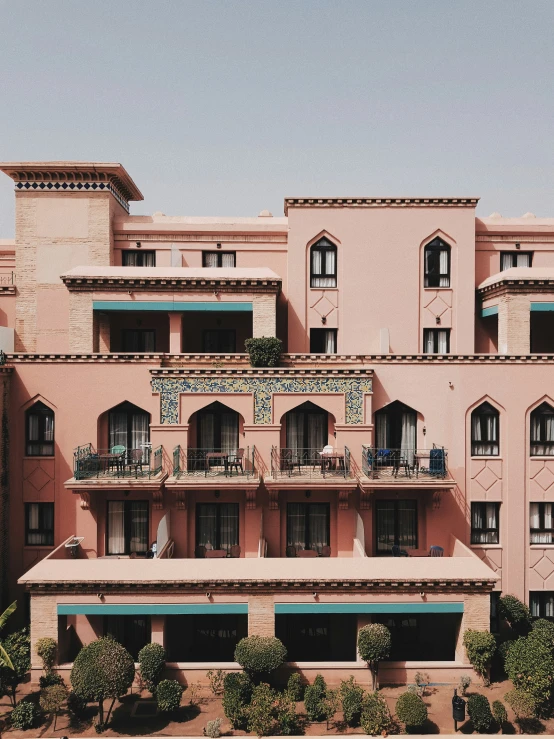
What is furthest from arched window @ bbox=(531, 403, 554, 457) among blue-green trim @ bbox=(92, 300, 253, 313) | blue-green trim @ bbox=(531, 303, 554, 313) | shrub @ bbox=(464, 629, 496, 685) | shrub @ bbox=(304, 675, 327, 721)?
blue-green trim @ bbox=(92, 300, 253, 313)

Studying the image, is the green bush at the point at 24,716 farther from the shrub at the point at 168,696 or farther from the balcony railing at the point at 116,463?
the balcony railing at the point at 116,463

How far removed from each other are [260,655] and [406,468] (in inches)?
336

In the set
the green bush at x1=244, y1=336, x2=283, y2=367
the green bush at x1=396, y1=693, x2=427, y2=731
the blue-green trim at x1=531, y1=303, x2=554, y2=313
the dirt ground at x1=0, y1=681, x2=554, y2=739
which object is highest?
the blue-green trim at x1=531, y1=303, x2=554, y2=313

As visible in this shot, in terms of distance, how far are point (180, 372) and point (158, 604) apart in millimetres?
8212

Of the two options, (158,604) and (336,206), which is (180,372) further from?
(336,206)

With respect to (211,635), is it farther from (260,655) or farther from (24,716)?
(24,716)

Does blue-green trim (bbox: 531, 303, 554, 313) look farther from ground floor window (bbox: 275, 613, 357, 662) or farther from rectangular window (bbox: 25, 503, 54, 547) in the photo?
rectangular window (bbox: 25, 503, 54, 547)

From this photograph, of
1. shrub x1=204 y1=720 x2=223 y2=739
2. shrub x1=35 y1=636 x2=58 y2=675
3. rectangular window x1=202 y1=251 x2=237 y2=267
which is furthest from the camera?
rectangular window x1=202 y1=251 x2=237 y2=267

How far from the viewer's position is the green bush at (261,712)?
1447 centimetres

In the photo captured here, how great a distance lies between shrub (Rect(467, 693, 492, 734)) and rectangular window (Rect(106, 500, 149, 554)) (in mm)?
12518

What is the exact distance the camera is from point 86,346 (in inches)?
878

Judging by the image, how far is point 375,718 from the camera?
48.0ft

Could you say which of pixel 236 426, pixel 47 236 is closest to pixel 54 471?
pixel 236 426

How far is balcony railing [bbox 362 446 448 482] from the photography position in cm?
1973
